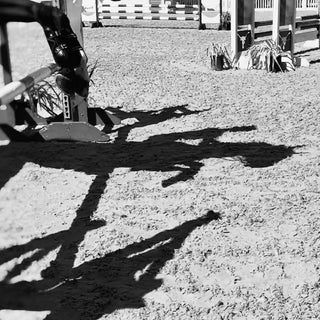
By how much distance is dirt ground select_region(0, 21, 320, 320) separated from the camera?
328cm

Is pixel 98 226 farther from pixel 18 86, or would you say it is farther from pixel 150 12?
pixel 150 12

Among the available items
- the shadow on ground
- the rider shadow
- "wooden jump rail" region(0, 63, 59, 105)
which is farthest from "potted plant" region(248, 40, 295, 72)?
the rider shadow

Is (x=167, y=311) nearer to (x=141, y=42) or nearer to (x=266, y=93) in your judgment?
(x=266, y=93)

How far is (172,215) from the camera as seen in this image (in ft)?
14.6

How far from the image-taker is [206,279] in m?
3.49

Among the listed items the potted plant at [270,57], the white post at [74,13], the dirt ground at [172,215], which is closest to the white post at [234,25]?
the potted plant at [270,57]

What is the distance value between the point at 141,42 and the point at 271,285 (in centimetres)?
1247

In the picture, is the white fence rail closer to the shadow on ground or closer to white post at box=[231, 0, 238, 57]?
white post at box=[231, 0, 238, 57]

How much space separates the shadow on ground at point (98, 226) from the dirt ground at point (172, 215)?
0.01m

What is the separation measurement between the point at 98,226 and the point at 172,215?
0.53 m

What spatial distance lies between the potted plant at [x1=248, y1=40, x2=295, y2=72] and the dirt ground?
77.0 inches

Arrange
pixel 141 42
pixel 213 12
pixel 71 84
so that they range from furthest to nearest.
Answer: pixel 213 12
pixel 141 42
pixel 71 84

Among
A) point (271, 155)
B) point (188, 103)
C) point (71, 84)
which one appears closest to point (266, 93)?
point (188, 103)

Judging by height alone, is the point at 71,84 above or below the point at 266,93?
above
